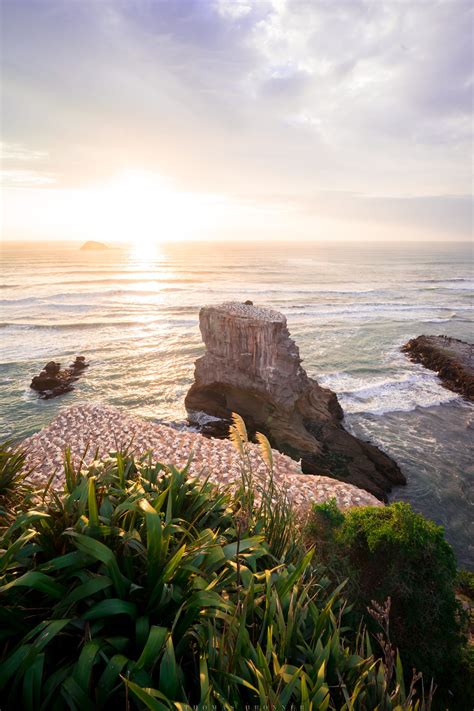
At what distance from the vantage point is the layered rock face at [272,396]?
1486 cm

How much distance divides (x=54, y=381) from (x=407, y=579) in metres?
20.9

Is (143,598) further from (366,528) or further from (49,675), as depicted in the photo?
(366,528)

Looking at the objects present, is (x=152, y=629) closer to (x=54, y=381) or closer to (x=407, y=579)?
(x=407, y=579)

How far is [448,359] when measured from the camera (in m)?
26.1

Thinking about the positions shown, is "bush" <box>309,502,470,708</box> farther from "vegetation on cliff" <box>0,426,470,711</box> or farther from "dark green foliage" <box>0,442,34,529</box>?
"dark green foliage" <box>0,442,34,529</box>

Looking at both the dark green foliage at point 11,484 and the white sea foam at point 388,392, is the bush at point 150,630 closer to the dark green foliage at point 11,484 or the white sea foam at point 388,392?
the dark green foliage at point 11,484

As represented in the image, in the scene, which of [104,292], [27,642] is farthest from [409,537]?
[104,292]

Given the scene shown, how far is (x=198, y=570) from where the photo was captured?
115 inches

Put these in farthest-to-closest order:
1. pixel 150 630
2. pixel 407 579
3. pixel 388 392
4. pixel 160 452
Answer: pixel 388 392 → pixel 160 452 → pixel 407 579 → pixel 150 630

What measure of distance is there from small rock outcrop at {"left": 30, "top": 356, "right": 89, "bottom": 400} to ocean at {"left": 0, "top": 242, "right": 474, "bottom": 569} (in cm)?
53

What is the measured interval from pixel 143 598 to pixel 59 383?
21282 millimetres

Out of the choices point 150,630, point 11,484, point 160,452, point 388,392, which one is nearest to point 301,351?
point 388,392

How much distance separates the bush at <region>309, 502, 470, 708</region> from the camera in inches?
212

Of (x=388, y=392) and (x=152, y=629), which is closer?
(x=152, y=629)
